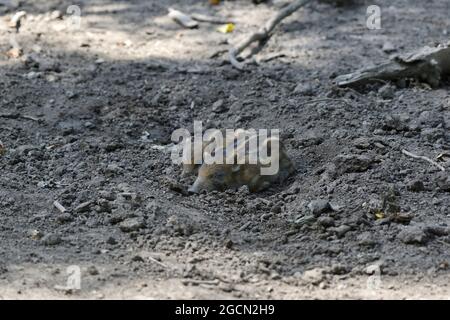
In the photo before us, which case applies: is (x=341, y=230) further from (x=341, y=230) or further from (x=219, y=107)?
(x=219, y=107)

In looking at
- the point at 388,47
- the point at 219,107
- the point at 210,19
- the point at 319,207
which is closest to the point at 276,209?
the point at 319,207

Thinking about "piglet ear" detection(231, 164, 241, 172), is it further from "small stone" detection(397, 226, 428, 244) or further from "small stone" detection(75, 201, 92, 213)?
"small stone" detection(397, 226, 428, 244)

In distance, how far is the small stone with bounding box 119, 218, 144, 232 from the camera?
359 centimetres

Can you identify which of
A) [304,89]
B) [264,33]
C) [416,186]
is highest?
[264,33]

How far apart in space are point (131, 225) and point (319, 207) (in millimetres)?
750

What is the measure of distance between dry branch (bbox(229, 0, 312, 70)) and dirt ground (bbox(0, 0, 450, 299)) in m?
0.07

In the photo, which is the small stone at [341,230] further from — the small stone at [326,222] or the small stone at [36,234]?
the small stone at [36,234]

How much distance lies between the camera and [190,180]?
13.5 feet

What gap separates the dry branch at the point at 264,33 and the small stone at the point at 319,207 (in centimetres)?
182

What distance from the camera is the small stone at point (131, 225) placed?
3.59 m

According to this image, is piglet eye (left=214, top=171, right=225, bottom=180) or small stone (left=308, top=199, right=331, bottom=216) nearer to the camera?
small stone (left=308, top=199, right=331, bottom=216)

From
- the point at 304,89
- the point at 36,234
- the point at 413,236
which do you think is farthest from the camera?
the point at 304,89

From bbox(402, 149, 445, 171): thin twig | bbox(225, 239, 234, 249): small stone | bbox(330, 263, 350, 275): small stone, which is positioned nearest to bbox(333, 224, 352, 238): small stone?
bbox(330, 263, 350, 275): small stone

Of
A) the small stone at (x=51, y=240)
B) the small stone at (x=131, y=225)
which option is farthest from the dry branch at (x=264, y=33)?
the small stone at (x=51, y=240)
